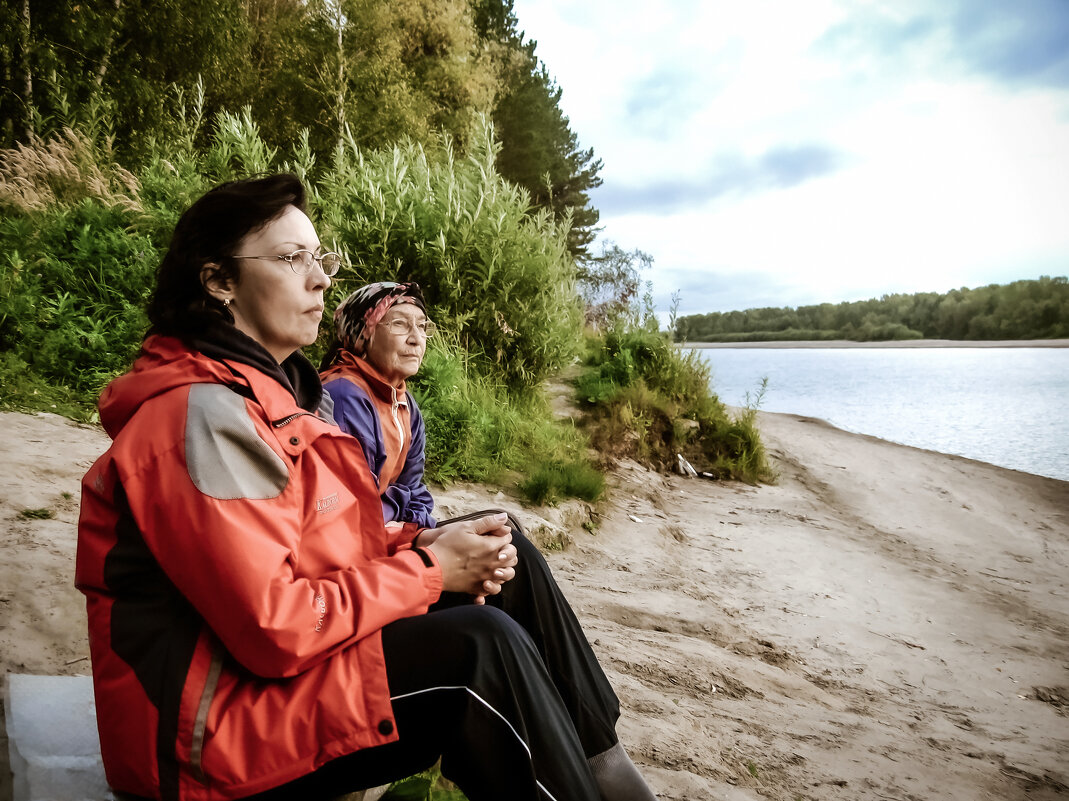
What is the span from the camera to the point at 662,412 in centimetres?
810

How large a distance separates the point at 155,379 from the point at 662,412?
729 cm

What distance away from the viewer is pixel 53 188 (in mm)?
6207

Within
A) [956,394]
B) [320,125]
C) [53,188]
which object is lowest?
[956,394]

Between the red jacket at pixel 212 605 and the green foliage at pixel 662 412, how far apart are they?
245 inches

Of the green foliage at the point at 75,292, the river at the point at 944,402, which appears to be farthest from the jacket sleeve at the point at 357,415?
the river at the point at 944,402

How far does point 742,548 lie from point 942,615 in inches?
60.7

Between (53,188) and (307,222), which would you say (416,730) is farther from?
(53,188)

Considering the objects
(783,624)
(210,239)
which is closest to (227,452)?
(210,239)

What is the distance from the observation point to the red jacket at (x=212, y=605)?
3.52 feet

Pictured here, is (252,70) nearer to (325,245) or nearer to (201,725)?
(325,245)

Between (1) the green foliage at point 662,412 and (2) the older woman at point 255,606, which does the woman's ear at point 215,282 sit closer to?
(2) the older woman at point 255,606

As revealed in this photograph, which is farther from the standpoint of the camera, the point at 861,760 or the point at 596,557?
the point at 596,557

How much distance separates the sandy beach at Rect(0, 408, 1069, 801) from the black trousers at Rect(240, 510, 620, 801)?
36.5 inches

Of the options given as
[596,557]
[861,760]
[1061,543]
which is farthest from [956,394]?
[861,760]
